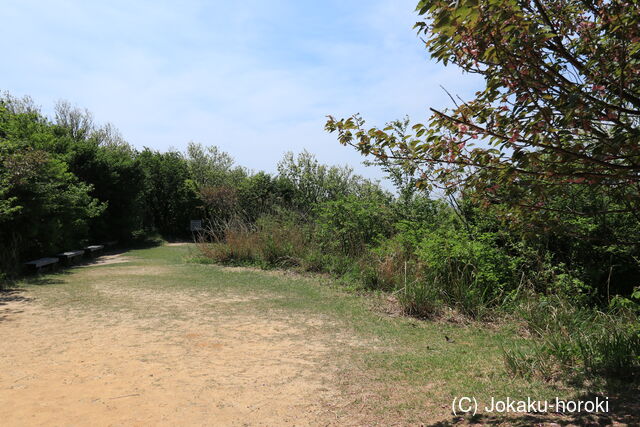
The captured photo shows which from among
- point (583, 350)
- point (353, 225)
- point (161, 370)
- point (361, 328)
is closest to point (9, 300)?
point (161, 370)

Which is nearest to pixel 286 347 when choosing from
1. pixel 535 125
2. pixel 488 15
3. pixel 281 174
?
pixel 535 125

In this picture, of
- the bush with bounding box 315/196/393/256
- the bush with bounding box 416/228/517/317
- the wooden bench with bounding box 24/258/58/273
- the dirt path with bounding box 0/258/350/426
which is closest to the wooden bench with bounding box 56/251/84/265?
the wooden bench with bounding box 24/258/58/273

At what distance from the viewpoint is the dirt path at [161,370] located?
3457 mm

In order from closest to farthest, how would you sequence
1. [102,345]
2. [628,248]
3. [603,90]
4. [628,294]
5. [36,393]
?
[603,90]
[36,393]
[102,345]
[628,248]
[628,294]

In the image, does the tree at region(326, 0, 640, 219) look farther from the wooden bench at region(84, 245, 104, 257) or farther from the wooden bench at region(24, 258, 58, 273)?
the wooden bench at region(84, 245, 104, 257)

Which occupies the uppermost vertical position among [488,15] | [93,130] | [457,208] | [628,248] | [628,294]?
[93,130]

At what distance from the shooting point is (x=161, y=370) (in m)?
4.41

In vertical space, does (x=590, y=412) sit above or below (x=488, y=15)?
below

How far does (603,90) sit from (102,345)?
550 centimetres

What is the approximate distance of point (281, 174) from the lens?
739 inches

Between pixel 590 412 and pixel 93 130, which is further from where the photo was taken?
pixel 93 130

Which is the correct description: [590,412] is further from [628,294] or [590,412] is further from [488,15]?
[628,294]

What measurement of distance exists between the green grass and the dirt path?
41 cm

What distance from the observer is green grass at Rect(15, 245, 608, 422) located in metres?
3.82
